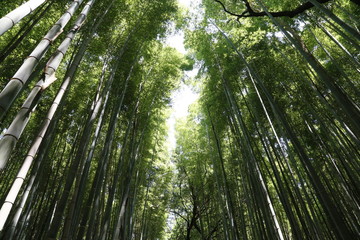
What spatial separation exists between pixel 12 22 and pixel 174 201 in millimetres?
8113

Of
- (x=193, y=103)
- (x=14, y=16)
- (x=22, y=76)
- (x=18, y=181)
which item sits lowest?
(x=18, y=181)

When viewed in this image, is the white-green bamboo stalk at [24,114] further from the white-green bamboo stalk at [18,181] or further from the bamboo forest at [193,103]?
the bamboo forest at [193,103]

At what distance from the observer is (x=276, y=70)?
4.91m

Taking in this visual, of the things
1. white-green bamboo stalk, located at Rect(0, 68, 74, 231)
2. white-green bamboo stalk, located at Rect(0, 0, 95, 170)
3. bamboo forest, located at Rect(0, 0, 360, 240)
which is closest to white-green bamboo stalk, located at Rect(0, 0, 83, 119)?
white-green bamboo stalk, located at Rect(0, 0, 95, 170)

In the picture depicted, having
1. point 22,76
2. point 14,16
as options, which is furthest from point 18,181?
point 14,16

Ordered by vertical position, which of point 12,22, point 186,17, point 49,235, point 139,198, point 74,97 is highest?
point 186,17

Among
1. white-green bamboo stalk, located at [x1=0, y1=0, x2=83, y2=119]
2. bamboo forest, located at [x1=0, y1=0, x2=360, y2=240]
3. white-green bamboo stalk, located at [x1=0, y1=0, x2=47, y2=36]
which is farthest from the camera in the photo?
bamboo forest, located at [x1=0, y1=0, x2=360, y2=240]

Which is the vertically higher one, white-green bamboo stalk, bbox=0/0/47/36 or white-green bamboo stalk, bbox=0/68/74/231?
white-green bamboo stalk, bbox=0/0/47/36

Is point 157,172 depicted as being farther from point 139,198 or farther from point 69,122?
point 69,122

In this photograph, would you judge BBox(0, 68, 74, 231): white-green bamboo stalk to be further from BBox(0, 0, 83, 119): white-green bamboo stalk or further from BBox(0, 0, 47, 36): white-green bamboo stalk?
BBox(0, 0, 47, 36): white-green bamboo stalk

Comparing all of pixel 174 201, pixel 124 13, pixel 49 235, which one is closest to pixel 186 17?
pixel 124 13

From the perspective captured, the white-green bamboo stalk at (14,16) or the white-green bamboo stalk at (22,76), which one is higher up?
the white-green bamboo stalk at (14,16)

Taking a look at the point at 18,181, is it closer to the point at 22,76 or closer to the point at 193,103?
the point at 22,76

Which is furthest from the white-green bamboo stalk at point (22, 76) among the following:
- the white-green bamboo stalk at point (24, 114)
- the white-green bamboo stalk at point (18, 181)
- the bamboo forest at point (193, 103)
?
the bamboo forest at point (193, 103)
